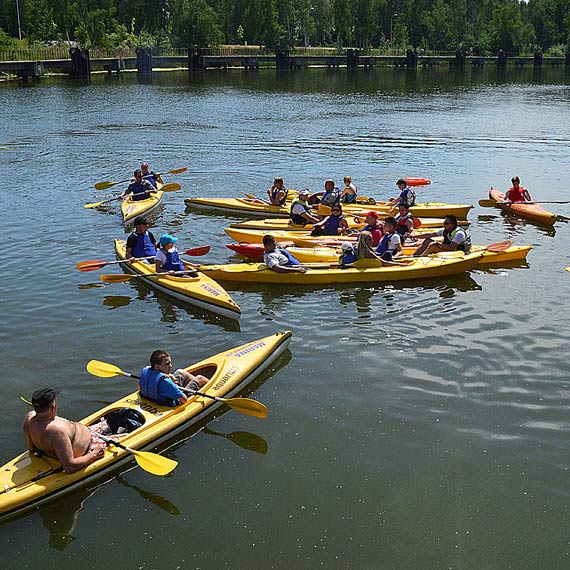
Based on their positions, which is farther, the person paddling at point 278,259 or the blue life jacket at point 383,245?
the blue life jacket at point 383,245

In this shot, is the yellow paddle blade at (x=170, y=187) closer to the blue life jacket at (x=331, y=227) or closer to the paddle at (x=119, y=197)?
the paddle at (x=119, y=197)

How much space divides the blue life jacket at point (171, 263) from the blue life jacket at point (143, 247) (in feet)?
3.90

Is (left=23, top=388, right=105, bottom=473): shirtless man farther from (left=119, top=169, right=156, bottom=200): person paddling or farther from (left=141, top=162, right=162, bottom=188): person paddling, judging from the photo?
(left=141, top=162, right=162, bottom=188): person paddling

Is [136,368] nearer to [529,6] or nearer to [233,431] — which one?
[233,431]

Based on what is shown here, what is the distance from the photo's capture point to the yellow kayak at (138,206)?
21500 millimetres

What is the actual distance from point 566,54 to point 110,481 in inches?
4687

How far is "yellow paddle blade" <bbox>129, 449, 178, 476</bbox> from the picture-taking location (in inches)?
350

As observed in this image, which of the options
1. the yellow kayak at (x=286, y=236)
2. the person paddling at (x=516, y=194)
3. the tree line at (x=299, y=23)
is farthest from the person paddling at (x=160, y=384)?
the tree line at (x=299, y=23)

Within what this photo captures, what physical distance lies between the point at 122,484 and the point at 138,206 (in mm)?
14225

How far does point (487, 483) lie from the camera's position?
367 inches

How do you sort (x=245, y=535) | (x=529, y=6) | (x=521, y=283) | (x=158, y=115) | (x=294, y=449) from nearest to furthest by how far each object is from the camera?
(x=245, y=535), (x=294, y=449), (x=521, y=283), (x=158, y=115), (x=529, y=6)

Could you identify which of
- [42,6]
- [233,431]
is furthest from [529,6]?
[233,431]

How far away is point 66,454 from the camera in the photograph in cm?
870

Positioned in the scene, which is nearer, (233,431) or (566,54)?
(233,431)
